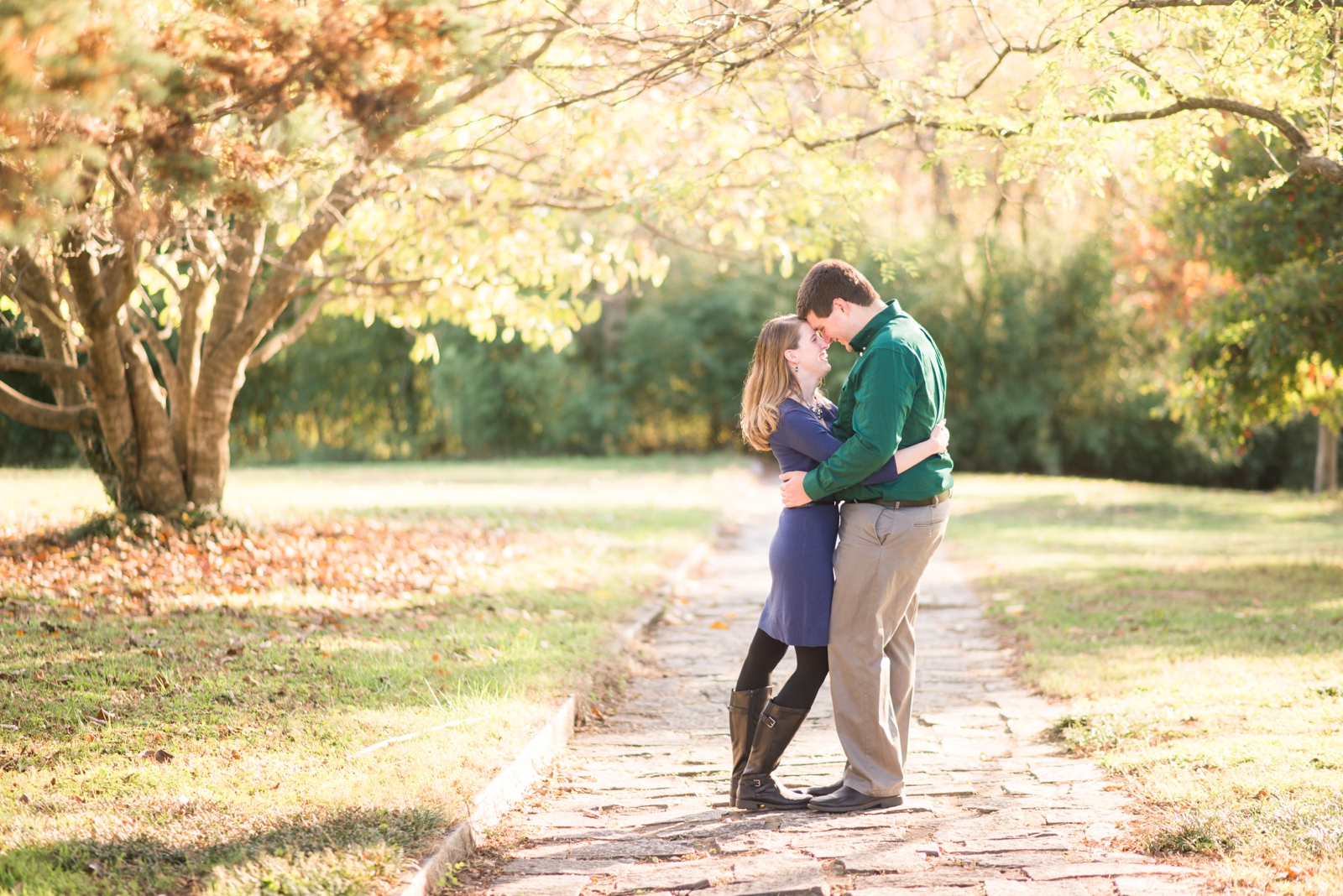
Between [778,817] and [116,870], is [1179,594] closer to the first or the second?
[778,817]

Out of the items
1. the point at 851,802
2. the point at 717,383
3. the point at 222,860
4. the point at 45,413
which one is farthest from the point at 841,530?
the point at 717,383

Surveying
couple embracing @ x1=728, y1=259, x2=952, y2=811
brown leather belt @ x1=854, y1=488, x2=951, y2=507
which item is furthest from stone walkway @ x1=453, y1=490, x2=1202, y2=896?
brown leather belt @ x1=854, y1=488, x2=951, y2=507

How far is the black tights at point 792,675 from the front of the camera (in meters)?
4.73

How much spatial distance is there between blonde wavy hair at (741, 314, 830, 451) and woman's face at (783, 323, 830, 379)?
0.04 feet

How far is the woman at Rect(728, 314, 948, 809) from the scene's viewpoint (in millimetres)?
4621

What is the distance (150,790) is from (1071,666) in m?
5.26

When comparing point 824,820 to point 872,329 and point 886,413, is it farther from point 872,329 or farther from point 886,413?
point 872,329

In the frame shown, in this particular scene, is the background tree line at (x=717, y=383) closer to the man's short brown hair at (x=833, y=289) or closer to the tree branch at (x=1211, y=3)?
the tree branch at (x=1211, y=3)

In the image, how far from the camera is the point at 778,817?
4.69 m

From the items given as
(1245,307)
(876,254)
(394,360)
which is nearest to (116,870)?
(876,254)

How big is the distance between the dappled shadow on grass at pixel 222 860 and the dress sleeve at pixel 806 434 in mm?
2036

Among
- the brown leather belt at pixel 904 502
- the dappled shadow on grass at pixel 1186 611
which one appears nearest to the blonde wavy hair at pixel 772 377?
the brown leather belt at pixel 904 502

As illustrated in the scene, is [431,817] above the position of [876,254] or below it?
below

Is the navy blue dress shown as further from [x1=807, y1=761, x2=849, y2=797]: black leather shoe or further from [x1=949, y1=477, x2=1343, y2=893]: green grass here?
[x1=949, y1=477, x2=1343, y2=893]: green grass
